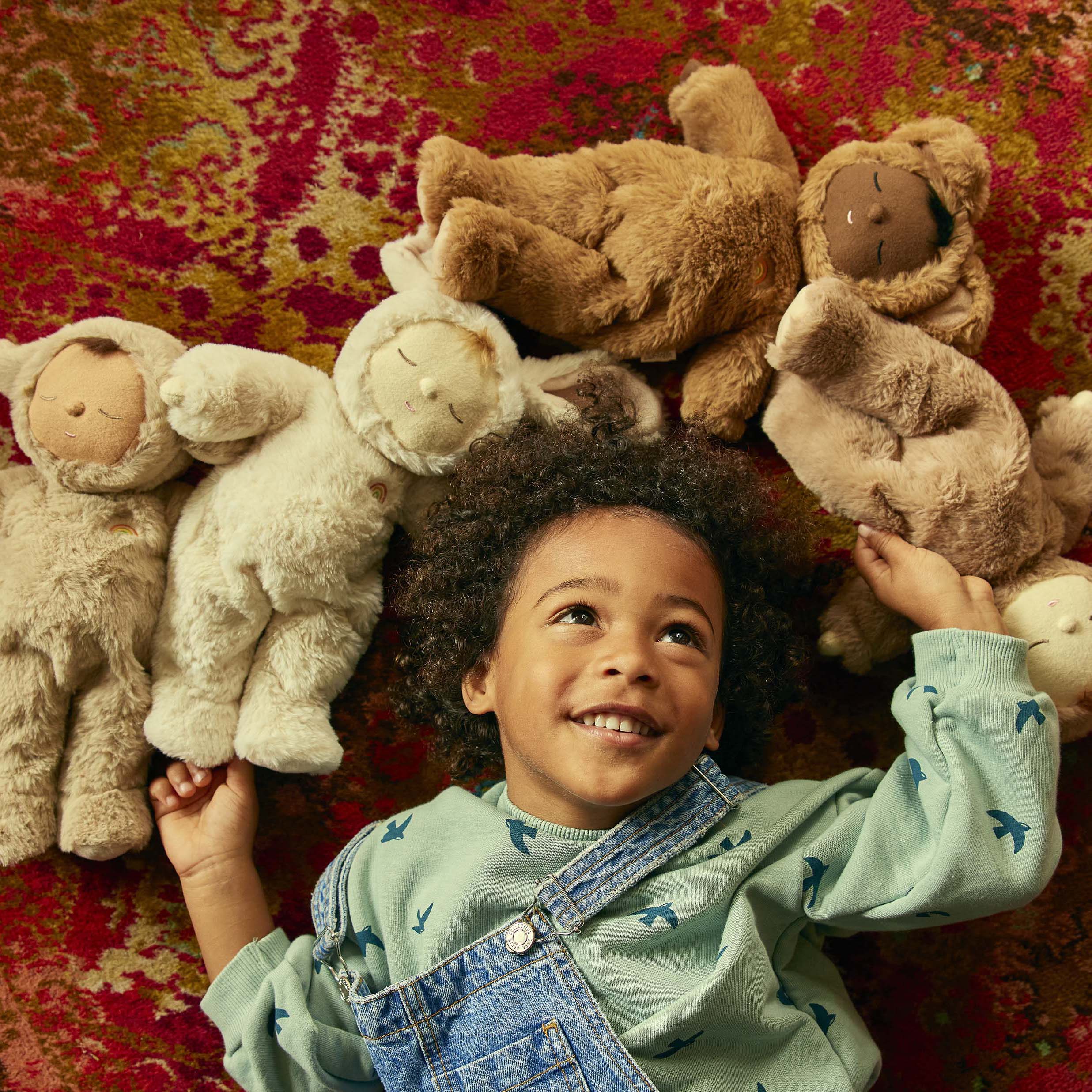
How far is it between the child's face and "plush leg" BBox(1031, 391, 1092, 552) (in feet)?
1.35

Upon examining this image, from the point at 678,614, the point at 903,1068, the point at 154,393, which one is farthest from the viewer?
the point at 903,1068

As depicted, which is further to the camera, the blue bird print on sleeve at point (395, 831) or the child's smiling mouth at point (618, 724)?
the blue bird print on sleeve at point (395, 831)

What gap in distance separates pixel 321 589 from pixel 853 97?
87 cm

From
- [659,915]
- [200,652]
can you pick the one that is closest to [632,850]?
[659,915]

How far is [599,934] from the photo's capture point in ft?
2.80

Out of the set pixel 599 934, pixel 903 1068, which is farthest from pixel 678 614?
pixel 903 1068

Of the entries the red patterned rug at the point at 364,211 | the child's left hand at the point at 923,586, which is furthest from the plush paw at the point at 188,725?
the child's left hand at the point at 923,586

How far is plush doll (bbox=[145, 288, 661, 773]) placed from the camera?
2.99ft

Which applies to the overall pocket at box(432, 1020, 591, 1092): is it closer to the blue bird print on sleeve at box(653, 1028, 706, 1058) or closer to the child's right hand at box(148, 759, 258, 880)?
the blue bird print on sleeve at box(653, 1028, 706, 1058)

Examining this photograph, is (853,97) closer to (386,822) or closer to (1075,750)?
(1075,750)

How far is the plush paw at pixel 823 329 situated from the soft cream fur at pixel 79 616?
644mm

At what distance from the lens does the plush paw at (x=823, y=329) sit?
0.89 meters

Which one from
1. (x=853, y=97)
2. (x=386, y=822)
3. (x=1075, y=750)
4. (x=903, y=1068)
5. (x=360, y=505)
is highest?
(x=853, y=97)

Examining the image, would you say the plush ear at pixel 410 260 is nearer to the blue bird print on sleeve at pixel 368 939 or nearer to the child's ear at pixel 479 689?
the child's ear at pixel 479 689
